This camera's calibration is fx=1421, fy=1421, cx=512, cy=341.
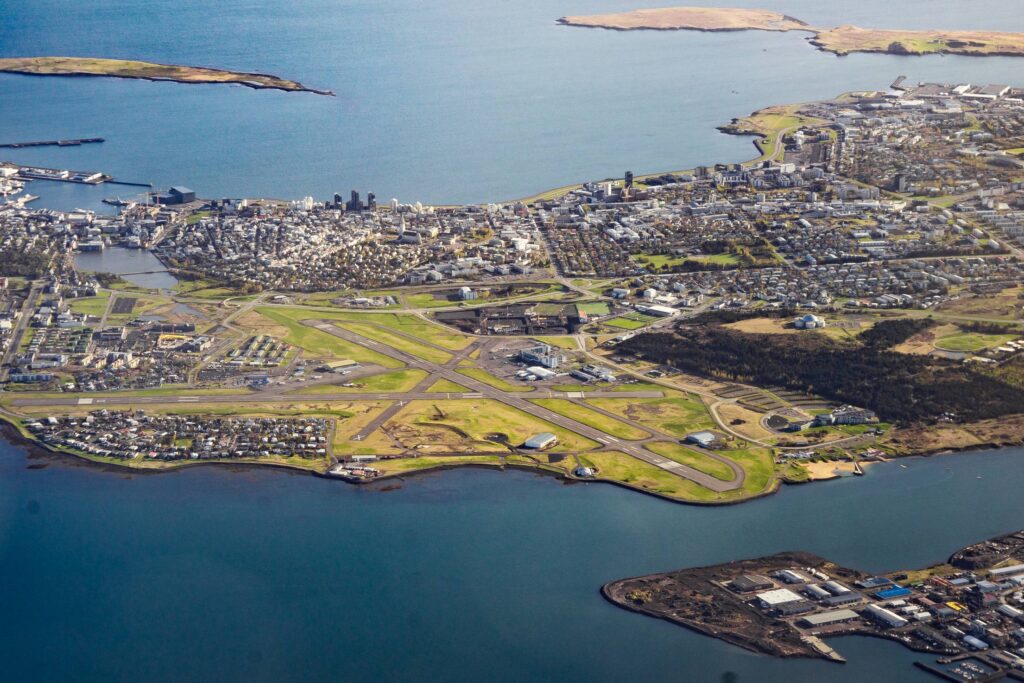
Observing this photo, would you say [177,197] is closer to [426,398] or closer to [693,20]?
[426,398]

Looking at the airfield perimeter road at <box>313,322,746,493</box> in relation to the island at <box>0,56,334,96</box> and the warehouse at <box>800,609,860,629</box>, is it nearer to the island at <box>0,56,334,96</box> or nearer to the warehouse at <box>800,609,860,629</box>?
the warehouse at <box>800,609,860,629</box>

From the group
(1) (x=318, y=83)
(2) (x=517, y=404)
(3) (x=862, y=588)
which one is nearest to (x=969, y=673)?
(3) (x=862, y=588)

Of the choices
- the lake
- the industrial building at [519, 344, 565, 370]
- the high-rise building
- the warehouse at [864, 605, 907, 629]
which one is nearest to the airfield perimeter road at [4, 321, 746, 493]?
the industrial building at [519, 344, 565, 370]

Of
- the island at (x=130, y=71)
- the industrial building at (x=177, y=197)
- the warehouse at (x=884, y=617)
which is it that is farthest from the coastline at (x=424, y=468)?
the island at (x=130, y=71)

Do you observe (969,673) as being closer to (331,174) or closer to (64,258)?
(64,258)

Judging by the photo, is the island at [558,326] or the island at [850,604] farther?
the island at [558,326]

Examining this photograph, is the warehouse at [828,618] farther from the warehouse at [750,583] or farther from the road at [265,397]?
the road at [265,397]
